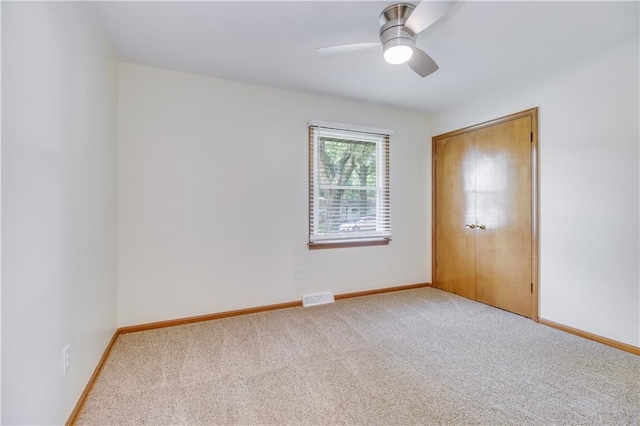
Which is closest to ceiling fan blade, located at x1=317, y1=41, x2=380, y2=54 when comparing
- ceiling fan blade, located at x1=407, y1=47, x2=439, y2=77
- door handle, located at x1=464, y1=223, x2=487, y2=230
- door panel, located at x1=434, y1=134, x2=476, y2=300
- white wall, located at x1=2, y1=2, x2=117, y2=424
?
ceiling fan blade, located at x1=407, y1=47, x2=439, y2=77

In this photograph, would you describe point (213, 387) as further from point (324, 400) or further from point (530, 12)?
point (530, 12)

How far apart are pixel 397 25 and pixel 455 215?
8.14ft

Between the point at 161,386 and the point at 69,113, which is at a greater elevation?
the point at 69,113

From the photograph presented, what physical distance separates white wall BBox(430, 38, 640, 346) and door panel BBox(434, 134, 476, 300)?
28.9 inches

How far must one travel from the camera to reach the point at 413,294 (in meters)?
3.62

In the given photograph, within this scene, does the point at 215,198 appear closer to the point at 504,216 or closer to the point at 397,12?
the point at 397,12

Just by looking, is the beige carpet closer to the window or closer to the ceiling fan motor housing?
the window

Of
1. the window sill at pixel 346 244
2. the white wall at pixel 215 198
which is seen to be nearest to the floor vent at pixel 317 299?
the white wall at pixel 215 198

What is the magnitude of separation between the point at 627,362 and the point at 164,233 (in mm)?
3736

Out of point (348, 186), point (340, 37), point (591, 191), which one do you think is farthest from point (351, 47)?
point (591, 191)

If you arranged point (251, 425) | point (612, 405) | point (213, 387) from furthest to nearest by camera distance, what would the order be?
point (213, 387) < point (612, 405) < point (251, 425)

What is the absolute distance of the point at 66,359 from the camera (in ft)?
4.60

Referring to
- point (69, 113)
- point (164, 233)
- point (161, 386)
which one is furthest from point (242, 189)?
point (161, 386)

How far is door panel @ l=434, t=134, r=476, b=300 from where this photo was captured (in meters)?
3.40
